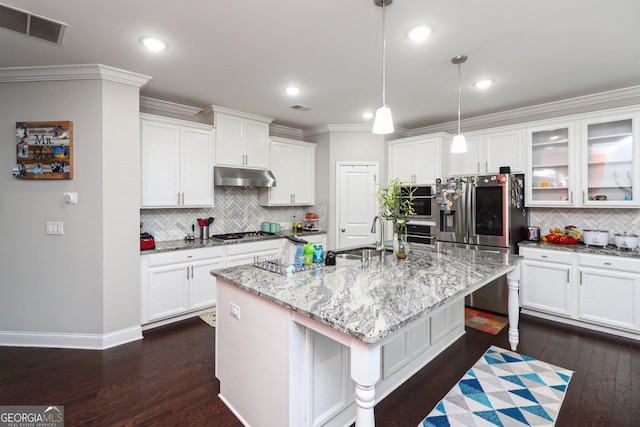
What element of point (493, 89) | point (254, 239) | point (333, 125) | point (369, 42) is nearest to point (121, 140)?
point (254, 239)

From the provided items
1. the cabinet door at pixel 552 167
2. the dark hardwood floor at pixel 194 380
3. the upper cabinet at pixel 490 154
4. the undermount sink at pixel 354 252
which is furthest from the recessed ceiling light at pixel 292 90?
the cabinet door at pixel 552 167

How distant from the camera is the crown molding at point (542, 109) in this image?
11.1 feet

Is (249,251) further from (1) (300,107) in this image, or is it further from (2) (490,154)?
(2) (490,154)

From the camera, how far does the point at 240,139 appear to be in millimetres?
4230

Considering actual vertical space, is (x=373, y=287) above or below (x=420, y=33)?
below

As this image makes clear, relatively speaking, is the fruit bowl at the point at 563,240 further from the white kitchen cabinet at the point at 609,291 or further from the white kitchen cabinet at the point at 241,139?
the white kitchen cabinet at the point at 241,139

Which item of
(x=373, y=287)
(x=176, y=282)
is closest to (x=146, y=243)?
(x=176, y=282)

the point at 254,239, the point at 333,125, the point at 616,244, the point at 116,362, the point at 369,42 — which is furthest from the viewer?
the point at 333,125

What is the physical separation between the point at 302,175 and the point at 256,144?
3.22ft

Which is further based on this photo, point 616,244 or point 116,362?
point 616,244

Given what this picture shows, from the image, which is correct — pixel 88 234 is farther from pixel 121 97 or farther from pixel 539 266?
pixel 539 266

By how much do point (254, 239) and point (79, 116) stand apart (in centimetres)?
228

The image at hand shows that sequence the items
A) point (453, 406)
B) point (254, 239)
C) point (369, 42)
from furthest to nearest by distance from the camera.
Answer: point (254, 239) < point (369, 42) < point (453, 406)

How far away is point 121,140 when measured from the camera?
2957mm
